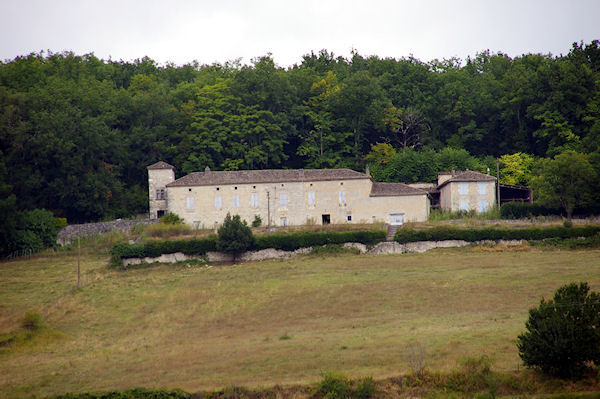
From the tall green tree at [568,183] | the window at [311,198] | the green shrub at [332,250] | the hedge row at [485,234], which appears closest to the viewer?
the hedge row at [485,234]

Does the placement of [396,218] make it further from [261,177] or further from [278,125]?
[278,125]

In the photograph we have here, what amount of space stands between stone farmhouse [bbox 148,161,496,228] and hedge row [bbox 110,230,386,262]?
18.9 feet

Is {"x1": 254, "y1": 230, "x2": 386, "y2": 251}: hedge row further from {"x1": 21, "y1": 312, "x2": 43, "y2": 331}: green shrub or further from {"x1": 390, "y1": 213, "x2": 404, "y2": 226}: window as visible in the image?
{"x1": 21, "y1": 312, "x2": 43, "y2": 331}: green shrub

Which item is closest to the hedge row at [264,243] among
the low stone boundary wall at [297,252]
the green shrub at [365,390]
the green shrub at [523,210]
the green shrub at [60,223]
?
the low stone boundary wall at [297,252]

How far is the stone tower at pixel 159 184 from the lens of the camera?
56062 mm

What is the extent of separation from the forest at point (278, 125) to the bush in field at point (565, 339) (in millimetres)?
28207

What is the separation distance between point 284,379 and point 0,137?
1488 inches

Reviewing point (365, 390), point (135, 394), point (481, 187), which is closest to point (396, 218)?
point (481, 187)

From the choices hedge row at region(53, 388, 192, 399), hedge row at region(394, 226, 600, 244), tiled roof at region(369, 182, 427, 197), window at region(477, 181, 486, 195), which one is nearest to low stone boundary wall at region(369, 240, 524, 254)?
hedge row at region(394, 226, 600, 244)

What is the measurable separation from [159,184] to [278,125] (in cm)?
1349

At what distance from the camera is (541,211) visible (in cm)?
5297

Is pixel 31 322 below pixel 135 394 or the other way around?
the other way around

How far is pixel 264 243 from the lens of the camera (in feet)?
157

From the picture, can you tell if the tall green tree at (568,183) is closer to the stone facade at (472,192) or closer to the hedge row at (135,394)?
the stone facade at (472,192)
